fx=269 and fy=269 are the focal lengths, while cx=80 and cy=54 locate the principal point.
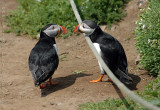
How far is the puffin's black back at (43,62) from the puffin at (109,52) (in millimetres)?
750

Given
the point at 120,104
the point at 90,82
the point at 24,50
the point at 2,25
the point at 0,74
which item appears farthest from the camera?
the point at 2,25

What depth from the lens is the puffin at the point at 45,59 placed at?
15.1 ft

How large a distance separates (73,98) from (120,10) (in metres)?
4.09

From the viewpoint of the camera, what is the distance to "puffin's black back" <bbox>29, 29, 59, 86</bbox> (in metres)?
4.58

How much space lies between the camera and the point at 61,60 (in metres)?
6.50

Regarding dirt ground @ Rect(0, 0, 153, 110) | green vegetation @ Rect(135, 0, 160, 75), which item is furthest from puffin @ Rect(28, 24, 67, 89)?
green vegetation @ Rect(135, 0, 160, 75)

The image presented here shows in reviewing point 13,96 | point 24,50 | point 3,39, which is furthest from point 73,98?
point 3,39

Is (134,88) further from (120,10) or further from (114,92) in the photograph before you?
(120,10)

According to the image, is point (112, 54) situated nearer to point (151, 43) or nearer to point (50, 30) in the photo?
point (151, 43)

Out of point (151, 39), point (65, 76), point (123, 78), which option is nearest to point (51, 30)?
point (65, 76)

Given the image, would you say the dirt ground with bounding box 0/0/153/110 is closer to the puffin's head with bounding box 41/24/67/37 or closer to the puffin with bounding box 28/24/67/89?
the puffin with bounding box 28/24/67/89

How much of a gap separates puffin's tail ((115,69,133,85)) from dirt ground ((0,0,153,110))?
17cm

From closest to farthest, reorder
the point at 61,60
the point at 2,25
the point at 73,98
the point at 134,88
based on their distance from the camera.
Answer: the point at 73,98 < the point at 134,88 < the point at 61,60 < the point at 2,25

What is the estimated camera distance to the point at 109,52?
481cm
